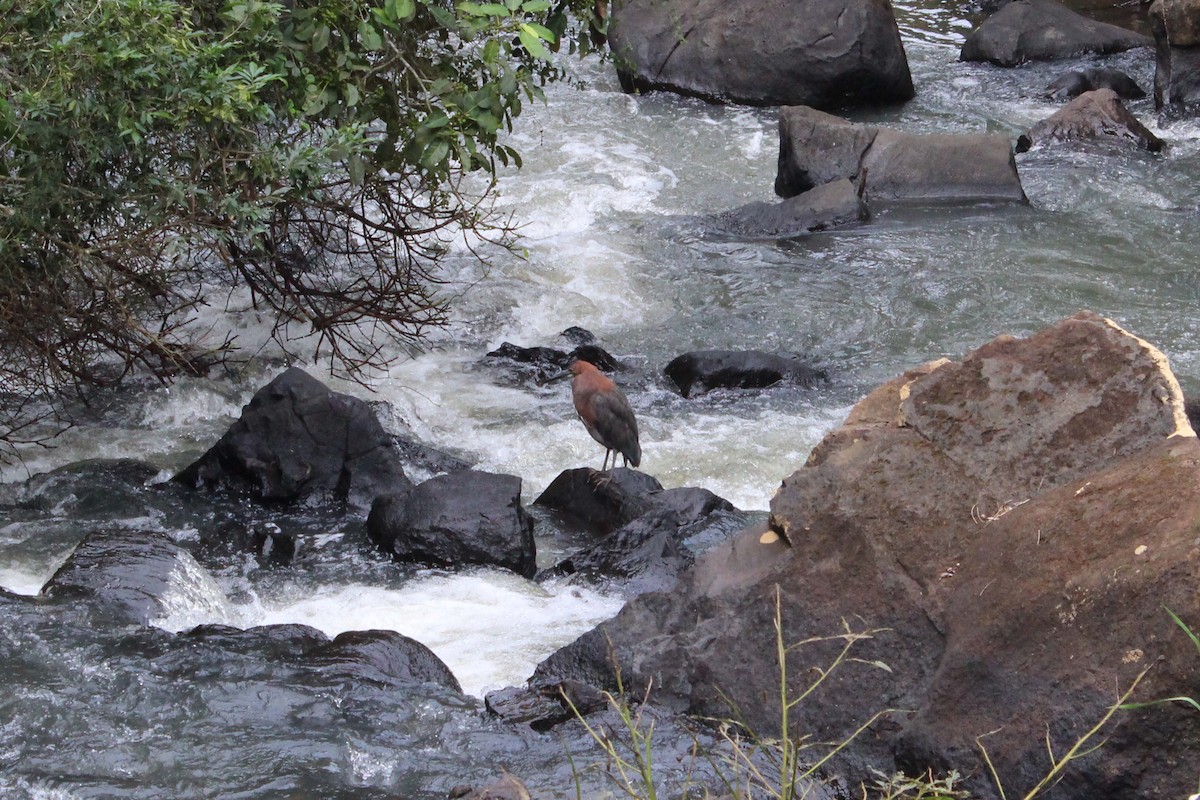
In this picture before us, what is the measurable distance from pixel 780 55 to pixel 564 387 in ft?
20.4

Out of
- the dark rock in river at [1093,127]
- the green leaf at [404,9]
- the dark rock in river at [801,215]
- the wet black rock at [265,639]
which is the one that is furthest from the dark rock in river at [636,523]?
the dark rock in river at [1093,127]

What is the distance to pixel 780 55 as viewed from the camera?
512 inches

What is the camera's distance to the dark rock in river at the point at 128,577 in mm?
5105

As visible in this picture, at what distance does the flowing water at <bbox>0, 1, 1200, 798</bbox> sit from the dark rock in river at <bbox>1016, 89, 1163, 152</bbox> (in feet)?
0.77

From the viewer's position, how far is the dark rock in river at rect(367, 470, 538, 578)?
19.5ft

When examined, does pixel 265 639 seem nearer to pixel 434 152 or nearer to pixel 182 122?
pixel 182 122

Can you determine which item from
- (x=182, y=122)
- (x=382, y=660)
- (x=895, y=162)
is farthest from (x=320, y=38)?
(x=895, y=162)

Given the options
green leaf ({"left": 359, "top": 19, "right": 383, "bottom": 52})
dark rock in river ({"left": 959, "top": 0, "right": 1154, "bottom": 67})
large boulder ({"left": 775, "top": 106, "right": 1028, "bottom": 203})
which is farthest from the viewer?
dark rock in river ({"left": 959, "top": 0, "right": 1154, "bottom": 67})

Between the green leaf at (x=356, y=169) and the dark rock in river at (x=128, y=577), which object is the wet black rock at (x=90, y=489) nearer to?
the dark rock in river at (x=128, y=577)

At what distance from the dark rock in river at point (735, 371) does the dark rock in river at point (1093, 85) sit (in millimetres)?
6680

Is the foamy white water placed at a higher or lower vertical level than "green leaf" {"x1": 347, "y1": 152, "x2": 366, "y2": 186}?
lower

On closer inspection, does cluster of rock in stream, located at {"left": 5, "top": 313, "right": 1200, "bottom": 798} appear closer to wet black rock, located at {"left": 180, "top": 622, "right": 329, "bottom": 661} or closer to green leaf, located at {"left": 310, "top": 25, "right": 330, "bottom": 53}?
wet black rock, located at {"left": 180, "top": 622, "right": 329, "bottom": 661}

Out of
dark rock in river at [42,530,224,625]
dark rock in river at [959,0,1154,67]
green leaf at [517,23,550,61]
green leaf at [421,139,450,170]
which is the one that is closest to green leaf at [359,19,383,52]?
green leaf at [421,139,450,170]

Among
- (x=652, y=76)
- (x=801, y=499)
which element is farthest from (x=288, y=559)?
(x=652, y=76)
